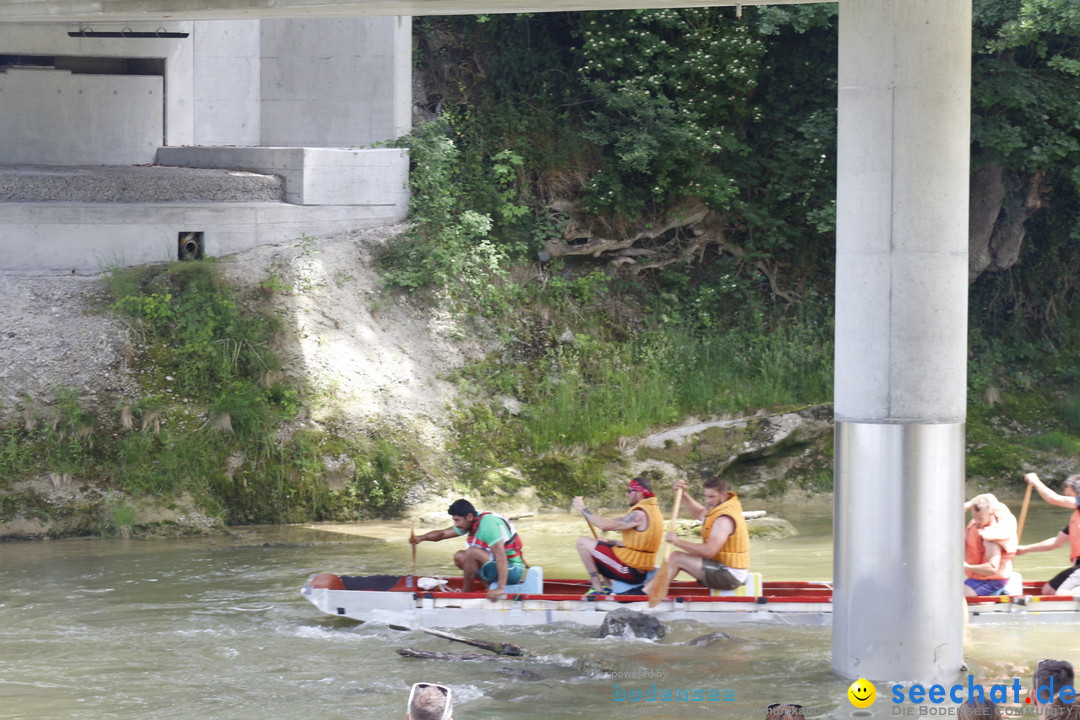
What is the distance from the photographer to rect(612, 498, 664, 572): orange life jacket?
432 inches

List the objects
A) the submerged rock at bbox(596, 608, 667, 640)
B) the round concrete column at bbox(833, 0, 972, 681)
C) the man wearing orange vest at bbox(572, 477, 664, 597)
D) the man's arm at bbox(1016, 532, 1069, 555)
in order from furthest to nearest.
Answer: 1. the man's arm at bbox(1016, 532, 1069, 555)
2. the man wearing orange vest at bbox(572, 477, 664, 597)
3. the submerged rock at bbox(596, 608, 667, 640)
4. the round concrete column at bbox(833, 0, 972, 681)

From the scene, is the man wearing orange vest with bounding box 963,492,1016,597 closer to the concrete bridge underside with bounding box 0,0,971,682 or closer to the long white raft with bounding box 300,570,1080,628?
the long white raft with bounding box 300,570,1080,628

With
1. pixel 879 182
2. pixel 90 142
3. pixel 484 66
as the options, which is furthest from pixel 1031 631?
pixel 90 142

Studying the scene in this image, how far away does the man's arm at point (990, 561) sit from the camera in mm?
10969

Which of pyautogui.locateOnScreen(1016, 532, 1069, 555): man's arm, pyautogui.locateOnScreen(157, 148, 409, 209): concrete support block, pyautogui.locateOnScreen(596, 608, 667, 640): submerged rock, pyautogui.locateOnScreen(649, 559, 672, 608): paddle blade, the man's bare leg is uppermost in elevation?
Answer: pyautogui.locateOnScreen(157, 148, 409, 209): concrete support block

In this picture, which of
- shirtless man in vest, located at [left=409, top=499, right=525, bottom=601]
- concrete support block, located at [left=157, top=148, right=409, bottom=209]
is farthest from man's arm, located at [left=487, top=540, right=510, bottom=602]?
concrete support block, located at [left=157, top=148, right=409, bottom=209]

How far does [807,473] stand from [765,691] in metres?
7.95

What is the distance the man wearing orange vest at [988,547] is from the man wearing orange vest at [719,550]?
207 cm

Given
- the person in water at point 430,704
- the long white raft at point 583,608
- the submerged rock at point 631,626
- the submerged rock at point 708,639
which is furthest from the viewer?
the long white raft at point 583,608

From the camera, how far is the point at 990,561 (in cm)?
1102

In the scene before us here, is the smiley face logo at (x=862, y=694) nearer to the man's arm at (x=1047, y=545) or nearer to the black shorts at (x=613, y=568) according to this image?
the black shorts at (x=613, y=568)

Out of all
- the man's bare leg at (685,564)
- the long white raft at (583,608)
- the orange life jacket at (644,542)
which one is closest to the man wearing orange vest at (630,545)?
the orange life jacket at (644,542)

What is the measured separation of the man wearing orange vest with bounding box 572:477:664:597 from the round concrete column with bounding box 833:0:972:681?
2573 millimetres

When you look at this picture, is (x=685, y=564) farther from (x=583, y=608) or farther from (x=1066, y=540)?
(x=1066, y=540)
